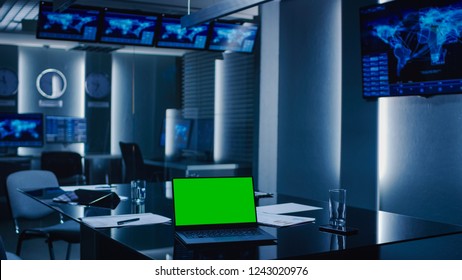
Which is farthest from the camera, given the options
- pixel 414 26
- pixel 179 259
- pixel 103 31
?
pixel 103 31

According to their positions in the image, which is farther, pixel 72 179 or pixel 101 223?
pixel 72 179

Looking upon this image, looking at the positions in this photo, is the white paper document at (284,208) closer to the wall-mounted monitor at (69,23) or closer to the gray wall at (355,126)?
the gray wall at (355,126)

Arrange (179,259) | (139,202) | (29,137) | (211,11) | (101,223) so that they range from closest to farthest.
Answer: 1. (179,259)
2. (101,223)
3. (139,202)
4. (211,11)
5. (29,137)

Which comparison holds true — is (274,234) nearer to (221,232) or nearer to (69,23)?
(221,232)

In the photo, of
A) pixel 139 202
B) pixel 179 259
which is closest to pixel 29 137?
pixel 139 202

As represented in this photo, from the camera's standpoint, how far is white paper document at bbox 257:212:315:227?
251 centimetres

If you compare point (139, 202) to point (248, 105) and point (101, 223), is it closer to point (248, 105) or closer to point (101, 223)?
point (101, 223)

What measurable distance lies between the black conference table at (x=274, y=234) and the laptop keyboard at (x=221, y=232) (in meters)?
0.07

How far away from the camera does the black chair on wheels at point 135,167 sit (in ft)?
21.1

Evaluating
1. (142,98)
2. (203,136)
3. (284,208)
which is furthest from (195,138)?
(284,208)

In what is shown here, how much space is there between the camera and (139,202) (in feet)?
10.5

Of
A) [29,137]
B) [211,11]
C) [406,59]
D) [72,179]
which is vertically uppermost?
[211,11]

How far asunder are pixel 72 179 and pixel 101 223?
14.5 ft

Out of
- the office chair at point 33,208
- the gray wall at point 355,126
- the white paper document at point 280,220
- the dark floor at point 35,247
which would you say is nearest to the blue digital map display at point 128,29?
the office chair at point 33,208
